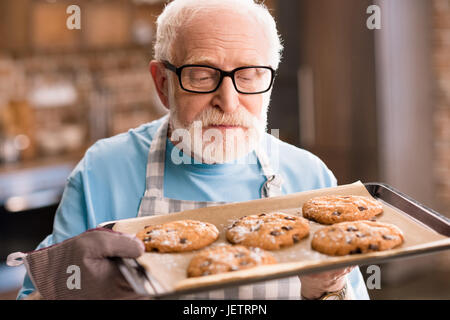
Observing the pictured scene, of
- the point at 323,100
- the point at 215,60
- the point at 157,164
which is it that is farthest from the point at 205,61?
the point at 323,100

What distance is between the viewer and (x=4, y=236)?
12.3ft

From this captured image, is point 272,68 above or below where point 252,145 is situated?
above

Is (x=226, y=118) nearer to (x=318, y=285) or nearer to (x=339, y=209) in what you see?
(x=339, y=209)

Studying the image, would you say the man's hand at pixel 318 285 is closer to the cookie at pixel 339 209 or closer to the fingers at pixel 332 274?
the fingers at pixel 332 274

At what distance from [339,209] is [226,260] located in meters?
0.45

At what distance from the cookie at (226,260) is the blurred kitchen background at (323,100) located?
9.16 ft

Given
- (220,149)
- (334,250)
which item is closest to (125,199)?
(220,149)

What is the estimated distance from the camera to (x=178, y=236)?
4.79ft

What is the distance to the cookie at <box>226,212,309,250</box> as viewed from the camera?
1451 mm

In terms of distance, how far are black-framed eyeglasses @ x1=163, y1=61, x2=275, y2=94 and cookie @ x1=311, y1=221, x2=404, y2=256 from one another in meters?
0.48

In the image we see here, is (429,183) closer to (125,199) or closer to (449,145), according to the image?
(449,145)

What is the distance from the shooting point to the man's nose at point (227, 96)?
1636 mm

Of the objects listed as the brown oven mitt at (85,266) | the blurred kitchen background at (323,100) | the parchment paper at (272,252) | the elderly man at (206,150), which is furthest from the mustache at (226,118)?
the blurred kitchen background at (323,100)
